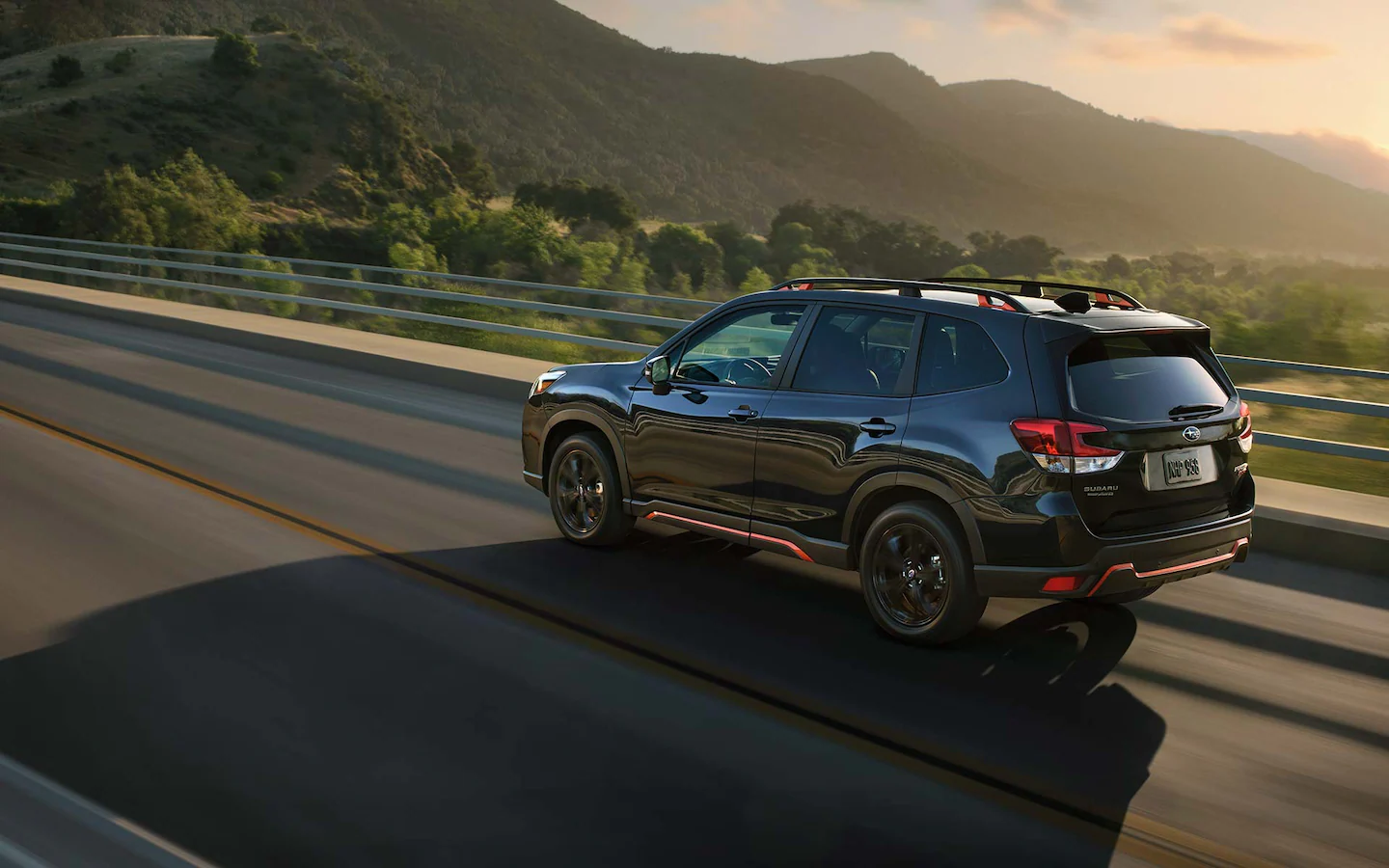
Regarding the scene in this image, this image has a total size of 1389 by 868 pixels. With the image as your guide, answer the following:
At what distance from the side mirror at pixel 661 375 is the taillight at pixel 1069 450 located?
2367 mm

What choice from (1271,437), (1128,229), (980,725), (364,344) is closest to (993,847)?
(980,725)

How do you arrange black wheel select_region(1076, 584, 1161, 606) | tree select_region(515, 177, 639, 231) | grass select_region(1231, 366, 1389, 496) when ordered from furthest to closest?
tree select_region(515, 177, 639, 231) < grass select_region(1231, 366, 1389, 496) < black wheel select_region(1076, 584, 1161, 606)

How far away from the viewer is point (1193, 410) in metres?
5.82

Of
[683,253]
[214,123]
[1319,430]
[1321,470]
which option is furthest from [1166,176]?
[1321,470]

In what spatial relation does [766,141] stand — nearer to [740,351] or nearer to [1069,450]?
[740,351]

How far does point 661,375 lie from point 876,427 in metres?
1.57

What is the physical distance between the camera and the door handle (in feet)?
19.6

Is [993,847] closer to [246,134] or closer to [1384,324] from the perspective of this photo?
[1384,324]

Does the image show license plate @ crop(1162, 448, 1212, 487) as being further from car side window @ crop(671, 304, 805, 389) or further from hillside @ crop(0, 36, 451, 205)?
hillside @ crop(0, 36, 451, 205)

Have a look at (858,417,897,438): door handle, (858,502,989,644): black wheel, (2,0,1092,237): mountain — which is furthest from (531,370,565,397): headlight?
(2,0,1092,237): mountain

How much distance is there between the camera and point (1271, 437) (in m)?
9.23

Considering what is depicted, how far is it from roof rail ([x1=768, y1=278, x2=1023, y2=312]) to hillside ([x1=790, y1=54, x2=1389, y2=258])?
382 ft

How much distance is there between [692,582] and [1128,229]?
15420 cm

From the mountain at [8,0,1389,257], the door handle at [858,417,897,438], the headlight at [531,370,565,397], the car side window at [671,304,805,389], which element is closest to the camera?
the door handle at [858,417,897,438]
